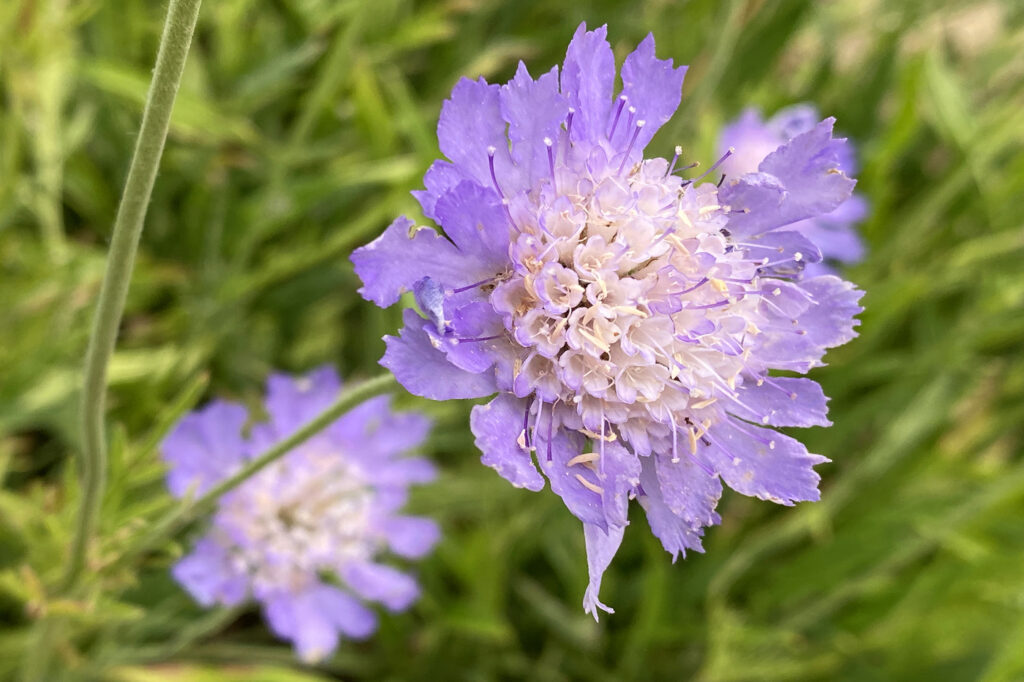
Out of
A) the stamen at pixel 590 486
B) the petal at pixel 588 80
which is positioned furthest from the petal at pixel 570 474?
the petal at pixel 588 80

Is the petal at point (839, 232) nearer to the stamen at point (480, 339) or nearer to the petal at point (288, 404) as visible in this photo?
→ the petal at point (288, 404)

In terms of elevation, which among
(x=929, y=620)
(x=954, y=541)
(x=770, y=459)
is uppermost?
(x=770, y=459)

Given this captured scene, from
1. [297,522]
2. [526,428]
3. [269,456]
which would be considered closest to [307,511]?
[297,522]

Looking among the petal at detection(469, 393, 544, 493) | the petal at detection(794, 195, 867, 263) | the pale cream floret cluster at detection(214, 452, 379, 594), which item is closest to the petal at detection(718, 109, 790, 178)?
the petal at detection(794, 195, 867, 263)

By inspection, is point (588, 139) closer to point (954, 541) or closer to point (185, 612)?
point (185, 612)

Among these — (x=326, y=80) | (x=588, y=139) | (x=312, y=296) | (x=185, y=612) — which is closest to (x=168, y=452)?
(x=185, y=612)

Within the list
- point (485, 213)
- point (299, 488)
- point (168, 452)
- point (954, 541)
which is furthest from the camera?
point (954, 541)

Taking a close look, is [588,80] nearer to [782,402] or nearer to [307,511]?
[782,402]
